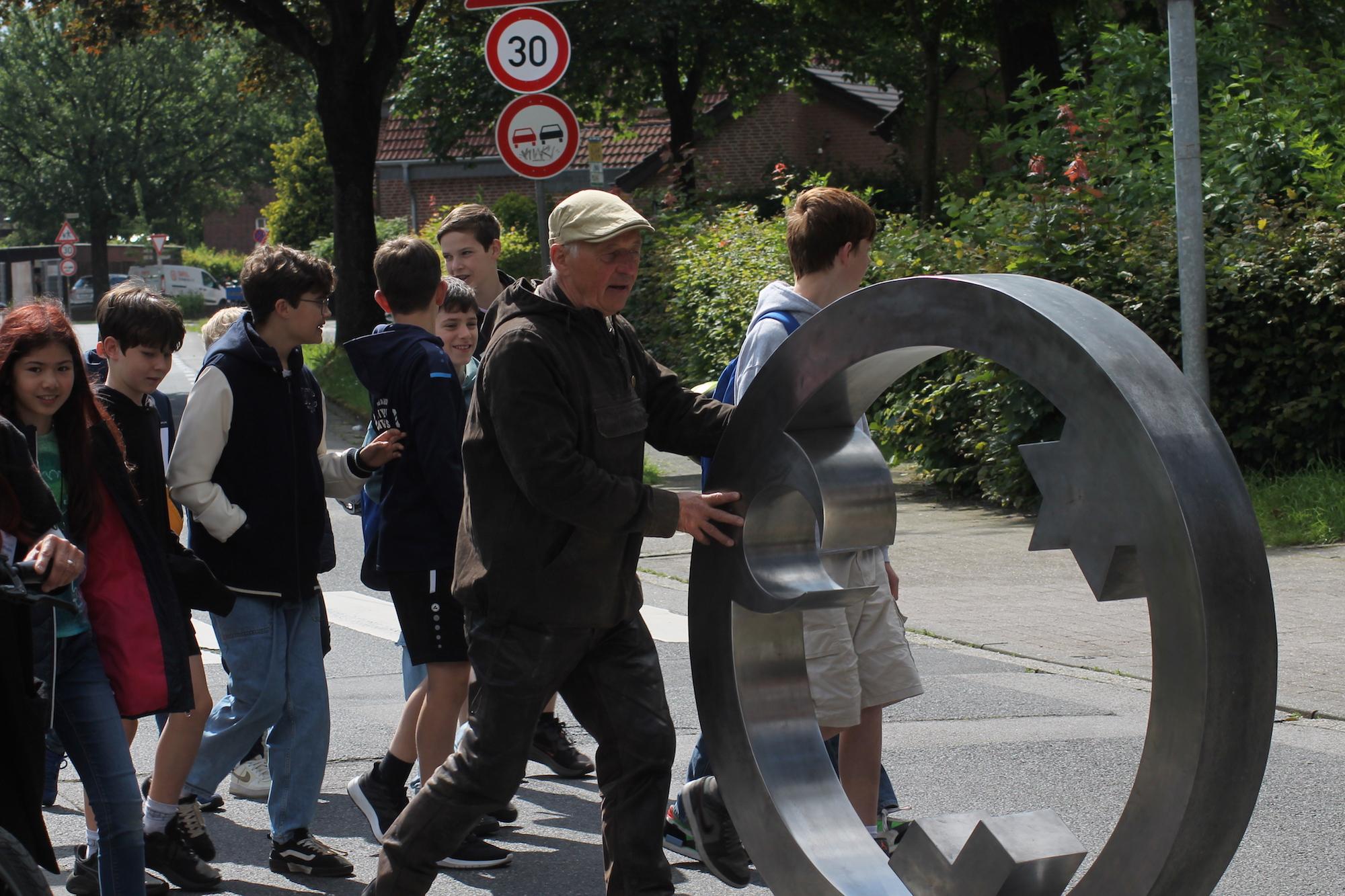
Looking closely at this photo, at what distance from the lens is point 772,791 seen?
3.75 meters

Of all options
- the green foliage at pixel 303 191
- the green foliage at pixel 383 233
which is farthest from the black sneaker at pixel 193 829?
the green foliage at pixel 303 191

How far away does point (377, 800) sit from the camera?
4.90 metres

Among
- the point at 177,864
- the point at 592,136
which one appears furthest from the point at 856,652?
the point at 592,136

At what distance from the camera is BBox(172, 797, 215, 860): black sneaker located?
4.70 m

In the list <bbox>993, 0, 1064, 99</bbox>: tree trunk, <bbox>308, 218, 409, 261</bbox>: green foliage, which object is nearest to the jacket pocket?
<bbox>993, 0, 1064, 99</bbox>: tree trunk

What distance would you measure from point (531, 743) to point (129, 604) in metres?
1.02

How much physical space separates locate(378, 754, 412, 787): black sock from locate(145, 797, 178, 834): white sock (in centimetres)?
63

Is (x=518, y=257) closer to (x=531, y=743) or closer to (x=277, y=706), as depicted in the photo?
(x=277, y=706)

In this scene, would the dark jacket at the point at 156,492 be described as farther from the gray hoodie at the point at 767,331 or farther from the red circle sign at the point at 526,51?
the red circle sign at the point at 526,51

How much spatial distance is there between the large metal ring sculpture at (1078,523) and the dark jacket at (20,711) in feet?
5.11

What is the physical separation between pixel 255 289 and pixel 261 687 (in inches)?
45.1

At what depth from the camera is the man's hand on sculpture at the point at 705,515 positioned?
11.8 feet

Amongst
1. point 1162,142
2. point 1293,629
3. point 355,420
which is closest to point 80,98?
point 355,420

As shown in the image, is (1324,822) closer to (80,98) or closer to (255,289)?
(255,289)
